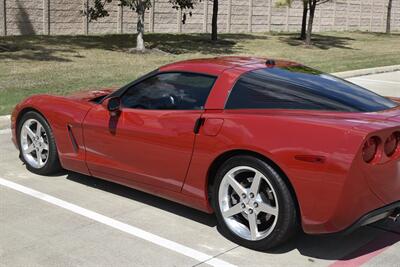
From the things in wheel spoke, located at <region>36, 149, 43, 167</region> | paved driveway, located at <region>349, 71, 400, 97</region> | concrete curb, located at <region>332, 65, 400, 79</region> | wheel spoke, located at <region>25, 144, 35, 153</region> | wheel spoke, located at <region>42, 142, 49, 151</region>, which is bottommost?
paved driveway, located at <region>349, 71, 400, 97</region>

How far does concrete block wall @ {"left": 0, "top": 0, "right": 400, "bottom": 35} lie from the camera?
73.3ft

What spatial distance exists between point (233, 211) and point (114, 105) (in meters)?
1.51

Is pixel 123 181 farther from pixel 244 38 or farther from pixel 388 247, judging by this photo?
pixel 244 38

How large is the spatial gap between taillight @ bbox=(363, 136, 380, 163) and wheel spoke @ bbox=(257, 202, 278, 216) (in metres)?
0.73

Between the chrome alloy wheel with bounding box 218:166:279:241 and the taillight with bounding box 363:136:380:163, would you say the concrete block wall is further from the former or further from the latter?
the taillight with bounding box 363:136:380:163

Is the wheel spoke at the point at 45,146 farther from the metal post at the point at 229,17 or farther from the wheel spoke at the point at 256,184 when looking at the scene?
the metal post at the point at 229,17

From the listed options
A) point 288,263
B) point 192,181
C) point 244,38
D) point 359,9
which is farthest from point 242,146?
point 359,9

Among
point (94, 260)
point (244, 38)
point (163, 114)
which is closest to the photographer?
point (94, 260)

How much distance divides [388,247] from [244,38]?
2437 cm

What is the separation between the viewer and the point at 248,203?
13.7 feet

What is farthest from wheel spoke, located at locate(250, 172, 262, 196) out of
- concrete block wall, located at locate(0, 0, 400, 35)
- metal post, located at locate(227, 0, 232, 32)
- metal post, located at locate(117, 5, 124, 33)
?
metal post, located at locate(227, 0, 232, 32)

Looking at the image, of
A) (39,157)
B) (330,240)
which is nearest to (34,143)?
(39,157)

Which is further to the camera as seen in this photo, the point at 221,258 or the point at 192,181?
the point at 192,181

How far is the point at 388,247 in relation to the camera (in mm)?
4363
